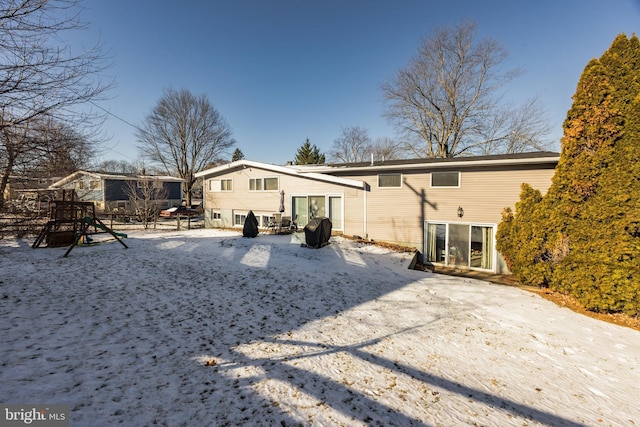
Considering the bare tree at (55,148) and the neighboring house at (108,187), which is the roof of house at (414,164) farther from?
the neighboring house at (108,187)

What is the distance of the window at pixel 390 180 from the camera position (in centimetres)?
1306

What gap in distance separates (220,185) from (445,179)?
15.3m

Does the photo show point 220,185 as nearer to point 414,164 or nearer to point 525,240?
point 414,164

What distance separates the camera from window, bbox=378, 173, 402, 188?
1306cm

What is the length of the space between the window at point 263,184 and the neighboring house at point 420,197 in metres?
0.07

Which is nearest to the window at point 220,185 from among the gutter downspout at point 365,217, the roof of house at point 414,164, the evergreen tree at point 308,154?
the roof of house at point 414,164

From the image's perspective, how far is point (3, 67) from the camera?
3547mm

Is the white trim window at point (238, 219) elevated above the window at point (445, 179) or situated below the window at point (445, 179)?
below

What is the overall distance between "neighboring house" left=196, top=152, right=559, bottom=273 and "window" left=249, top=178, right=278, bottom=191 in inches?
2.6

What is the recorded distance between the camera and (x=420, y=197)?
496 inches

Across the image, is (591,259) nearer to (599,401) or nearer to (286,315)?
(599,401)

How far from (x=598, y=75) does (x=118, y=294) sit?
14.3m

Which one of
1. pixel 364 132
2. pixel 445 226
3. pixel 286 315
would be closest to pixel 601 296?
pixel 445 226

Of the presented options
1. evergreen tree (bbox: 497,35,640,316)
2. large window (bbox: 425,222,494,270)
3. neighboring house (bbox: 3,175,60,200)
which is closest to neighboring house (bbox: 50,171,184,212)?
neighboring house (bbox: 3,175,60,200)
